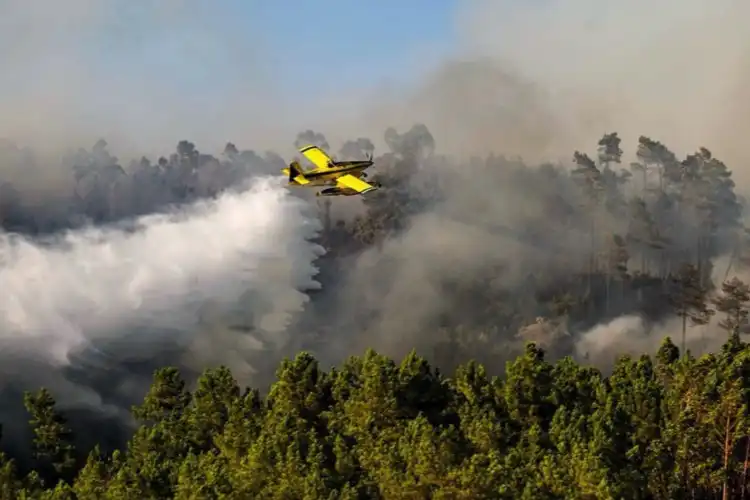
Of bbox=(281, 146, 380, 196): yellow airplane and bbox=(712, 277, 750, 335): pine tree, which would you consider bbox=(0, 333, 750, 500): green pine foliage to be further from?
bbox=(712, 277, 750, 335): pine tree

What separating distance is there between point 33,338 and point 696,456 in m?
60.1

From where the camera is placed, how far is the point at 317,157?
7162 centimetres

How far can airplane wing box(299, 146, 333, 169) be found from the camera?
225ft

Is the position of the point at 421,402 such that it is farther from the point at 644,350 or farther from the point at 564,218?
the point at 564,218

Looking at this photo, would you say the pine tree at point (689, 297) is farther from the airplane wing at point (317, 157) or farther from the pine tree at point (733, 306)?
the airplane wing at point (317, 157)

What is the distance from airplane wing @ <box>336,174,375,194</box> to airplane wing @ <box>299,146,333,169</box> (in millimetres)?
2473

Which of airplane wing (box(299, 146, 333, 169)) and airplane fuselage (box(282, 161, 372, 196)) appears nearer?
airplane fuselage (box(282, 161, 372, 196))

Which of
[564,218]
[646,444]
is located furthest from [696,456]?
[564,218]

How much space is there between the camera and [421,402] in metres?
53.3

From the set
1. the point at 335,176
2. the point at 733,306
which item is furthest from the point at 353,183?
the point at 733,306

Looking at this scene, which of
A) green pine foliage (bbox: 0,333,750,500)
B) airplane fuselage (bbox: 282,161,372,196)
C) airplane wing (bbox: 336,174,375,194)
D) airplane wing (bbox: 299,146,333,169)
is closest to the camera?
green pine foliage (bbox: 0,333,750,500)

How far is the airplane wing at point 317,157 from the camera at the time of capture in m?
68.7

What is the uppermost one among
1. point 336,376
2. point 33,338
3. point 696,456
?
point 33,338

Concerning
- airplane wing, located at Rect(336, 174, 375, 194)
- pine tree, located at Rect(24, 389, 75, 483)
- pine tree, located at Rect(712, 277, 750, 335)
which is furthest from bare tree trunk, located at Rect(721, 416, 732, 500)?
pine tree, located at Rect(712, 277, 750, 335)
